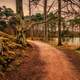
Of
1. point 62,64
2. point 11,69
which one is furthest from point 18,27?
point 11,69

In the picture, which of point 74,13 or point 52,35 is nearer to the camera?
point 74,13

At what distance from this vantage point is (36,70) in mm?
10609

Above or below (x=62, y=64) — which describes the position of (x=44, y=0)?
above

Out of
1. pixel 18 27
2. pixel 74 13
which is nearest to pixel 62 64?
pixel 74 13

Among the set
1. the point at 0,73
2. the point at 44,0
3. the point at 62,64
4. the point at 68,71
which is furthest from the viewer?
the point at 44,0

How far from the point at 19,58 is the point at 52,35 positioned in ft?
119

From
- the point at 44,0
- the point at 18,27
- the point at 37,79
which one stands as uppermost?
the point at 44,0

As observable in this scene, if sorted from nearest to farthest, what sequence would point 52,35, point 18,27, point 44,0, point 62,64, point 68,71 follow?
point 68,71 → point 62,64 → point 18,27 → point 44,0 → point 52,35

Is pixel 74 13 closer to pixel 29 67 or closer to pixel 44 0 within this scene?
pixel 29 67

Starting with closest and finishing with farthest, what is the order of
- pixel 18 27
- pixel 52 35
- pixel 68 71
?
pixel 68 71 < pixel 18 27 < pixel 52 35

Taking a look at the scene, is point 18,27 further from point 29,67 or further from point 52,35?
point 52,35

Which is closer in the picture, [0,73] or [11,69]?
[0,73]

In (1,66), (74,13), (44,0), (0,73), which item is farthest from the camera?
(44,0)

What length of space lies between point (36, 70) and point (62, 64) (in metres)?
2.12
